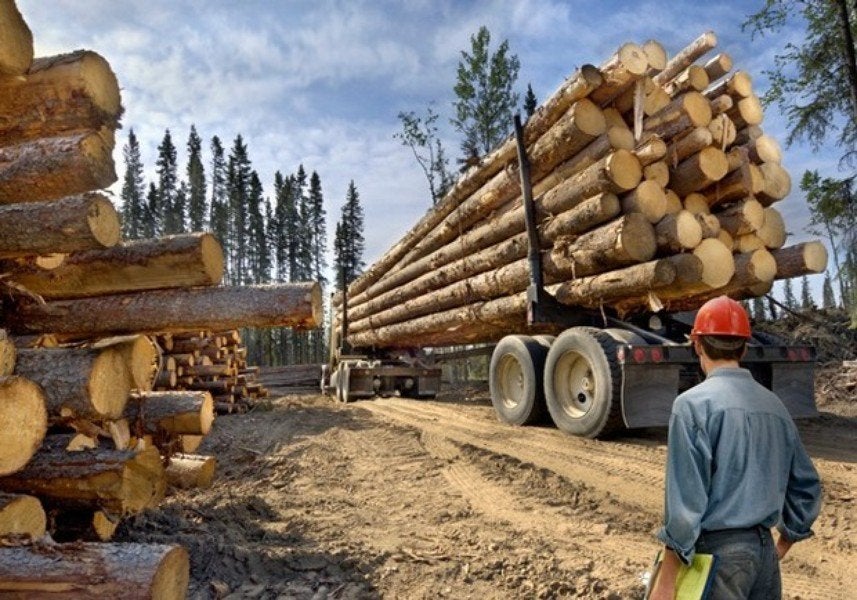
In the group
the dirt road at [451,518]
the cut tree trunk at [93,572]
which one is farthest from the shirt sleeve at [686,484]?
the cut tree trunk at [93,572]

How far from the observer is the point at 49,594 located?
98.7 inches

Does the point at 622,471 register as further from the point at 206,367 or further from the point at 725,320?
the point at 206,367

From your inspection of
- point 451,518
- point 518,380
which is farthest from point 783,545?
point 518,380

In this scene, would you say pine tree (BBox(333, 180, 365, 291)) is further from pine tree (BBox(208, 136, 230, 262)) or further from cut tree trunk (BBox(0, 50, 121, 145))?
cut tree trunk (BBox(0, 50, 121, 145))

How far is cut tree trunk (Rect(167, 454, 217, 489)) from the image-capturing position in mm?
5570

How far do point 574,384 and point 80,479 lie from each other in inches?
216

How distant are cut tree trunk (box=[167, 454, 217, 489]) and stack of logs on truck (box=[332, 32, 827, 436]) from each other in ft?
14.5

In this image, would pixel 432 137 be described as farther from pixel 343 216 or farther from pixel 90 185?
pixel 343 216

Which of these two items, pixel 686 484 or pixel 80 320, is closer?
pixel 686 484

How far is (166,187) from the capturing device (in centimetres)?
5650

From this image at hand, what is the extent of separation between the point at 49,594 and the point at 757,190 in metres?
7.73

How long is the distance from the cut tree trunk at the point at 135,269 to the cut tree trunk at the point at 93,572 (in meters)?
1.85

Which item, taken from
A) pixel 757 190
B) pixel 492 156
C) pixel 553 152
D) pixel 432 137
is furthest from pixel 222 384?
pixel 432 137

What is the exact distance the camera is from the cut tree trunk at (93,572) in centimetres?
249
